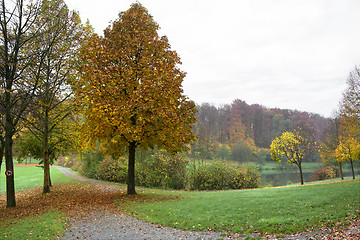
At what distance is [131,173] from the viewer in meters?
13.2

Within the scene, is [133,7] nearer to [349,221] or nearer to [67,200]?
[67,200]

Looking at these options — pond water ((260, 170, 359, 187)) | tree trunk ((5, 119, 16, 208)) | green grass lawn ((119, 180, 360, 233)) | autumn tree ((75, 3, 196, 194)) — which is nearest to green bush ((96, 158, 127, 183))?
autumn tree ((75, 3, 196, 194))

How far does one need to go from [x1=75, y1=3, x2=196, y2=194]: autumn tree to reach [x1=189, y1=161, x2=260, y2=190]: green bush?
300 inches

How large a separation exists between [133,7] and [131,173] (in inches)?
357

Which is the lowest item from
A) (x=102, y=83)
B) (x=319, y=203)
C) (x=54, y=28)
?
(x=319, y=203)

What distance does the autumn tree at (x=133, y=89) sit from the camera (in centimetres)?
1066

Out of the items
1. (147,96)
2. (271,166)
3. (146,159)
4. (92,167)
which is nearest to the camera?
(147,96)

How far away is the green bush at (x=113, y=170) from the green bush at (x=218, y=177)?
20.8ft

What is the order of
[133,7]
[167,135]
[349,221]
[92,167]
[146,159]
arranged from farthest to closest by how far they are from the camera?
[92,167] < [146,159] < [133,7] < [167,135] < [349,221]

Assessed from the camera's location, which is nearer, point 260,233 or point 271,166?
point 260,233

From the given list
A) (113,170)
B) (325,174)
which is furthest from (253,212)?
(325,174)

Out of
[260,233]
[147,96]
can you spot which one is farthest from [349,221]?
[147,96]

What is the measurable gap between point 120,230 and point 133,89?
Result: 6576mm

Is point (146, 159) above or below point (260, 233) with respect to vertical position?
above
